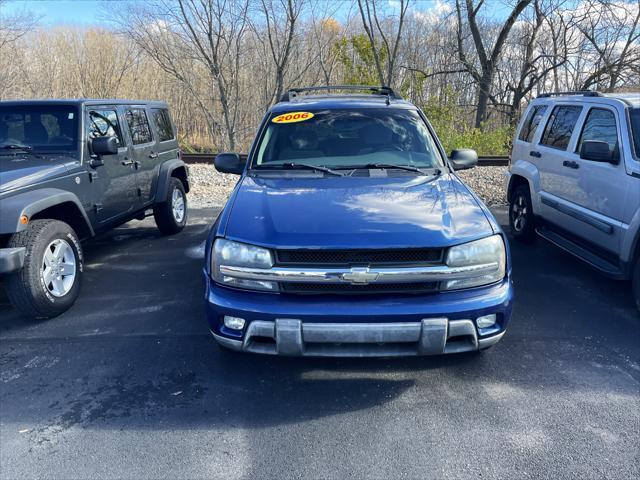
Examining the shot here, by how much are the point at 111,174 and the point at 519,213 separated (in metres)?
5.13

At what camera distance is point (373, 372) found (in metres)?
3.29

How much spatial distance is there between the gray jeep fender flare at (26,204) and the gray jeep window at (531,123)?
17.7 feet

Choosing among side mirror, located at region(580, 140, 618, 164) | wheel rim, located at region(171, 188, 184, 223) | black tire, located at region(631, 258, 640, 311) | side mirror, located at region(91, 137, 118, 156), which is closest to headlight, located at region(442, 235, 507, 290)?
black tire, located at region(631, 258, 640, 311)

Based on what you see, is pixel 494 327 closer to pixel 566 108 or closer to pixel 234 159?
pixel 234 159

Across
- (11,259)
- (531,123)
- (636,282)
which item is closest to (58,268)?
(11,259)

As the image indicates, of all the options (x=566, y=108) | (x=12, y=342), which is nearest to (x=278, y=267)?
(x=12, y=342)

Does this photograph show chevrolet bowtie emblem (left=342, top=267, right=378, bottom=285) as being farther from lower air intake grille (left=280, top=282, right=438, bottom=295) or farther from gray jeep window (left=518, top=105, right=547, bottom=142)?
gray jeep window (left=518, top=105, right=547, bottom=142)

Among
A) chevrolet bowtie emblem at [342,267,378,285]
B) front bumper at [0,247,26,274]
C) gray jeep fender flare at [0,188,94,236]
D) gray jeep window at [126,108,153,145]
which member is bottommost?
front bumper at [0,247,26,274]

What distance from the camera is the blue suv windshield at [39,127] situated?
4938 millimetres

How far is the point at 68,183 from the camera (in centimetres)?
456

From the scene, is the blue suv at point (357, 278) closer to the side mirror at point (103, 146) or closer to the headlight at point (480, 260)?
the headlight at point (480, 260)

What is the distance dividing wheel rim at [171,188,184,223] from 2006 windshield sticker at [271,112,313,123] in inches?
116

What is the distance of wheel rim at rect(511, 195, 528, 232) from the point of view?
6.27 meters

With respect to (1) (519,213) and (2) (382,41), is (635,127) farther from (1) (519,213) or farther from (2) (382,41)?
(2) (382,41)
